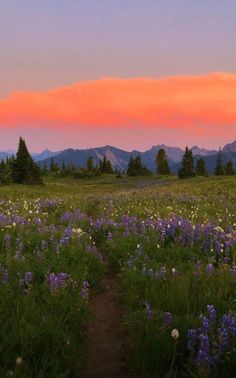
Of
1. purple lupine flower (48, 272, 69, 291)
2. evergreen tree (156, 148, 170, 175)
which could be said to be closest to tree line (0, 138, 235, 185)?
evergreen tree (156, 148, 170, 175)

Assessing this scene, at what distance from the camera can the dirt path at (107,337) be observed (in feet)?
15.2

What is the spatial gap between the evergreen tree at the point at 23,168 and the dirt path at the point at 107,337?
53.2 meters

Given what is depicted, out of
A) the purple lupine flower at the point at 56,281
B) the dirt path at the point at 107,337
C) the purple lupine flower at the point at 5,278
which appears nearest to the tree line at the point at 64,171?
the dirt path at the point at 107,337

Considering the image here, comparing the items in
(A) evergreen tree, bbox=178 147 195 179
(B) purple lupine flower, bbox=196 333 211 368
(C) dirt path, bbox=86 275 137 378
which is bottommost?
(C) dirt path, bbox=86 275 137 378

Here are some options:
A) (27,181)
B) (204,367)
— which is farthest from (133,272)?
(27,181)

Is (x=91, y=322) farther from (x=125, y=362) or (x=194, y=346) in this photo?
(x=194, y=346)

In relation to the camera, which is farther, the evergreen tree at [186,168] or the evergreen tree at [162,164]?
the evergreen tree at [162,164]

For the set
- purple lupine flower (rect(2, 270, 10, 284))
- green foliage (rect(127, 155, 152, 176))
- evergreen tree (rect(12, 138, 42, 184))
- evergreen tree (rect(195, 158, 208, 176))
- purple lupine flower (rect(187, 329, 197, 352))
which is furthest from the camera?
evergreen tree (rect(195, 158, 208, 176))

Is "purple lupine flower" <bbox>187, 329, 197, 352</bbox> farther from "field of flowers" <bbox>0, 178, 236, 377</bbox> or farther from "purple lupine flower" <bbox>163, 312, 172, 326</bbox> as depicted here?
"purple lupine flower" <bbox>163, 312, 172, 326</bbox>

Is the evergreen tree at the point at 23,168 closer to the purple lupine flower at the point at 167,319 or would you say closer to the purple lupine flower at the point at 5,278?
the purple lupine flower at the point at 5,278

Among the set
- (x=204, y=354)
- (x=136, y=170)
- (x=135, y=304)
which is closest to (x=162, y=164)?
(x=136, y=170)

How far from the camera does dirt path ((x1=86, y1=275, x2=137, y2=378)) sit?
4.62 meters

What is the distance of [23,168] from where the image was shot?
2420 inches

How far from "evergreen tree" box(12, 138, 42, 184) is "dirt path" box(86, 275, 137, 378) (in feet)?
175
